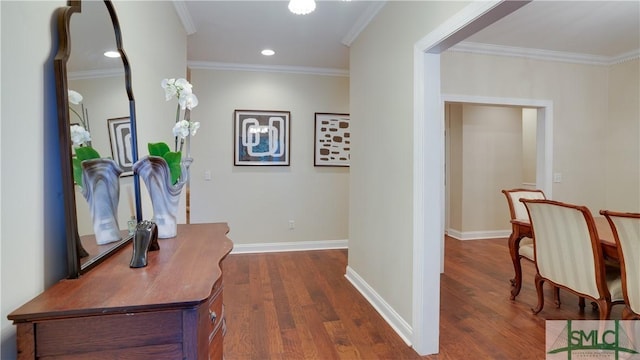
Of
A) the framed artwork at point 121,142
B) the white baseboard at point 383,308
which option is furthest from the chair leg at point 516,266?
the framed artwork at point 121,142

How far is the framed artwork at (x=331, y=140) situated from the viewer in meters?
4.59

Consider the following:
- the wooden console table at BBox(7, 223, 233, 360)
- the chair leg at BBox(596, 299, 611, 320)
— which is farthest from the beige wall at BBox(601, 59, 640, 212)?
the wooden console table at BBox(7, 223, 233, 360)

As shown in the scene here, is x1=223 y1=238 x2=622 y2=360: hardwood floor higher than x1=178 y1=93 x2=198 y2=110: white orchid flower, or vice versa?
x1=178 y1=93 x2=198 y2=110: white orchid flower

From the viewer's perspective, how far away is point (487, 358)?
2.02 metres

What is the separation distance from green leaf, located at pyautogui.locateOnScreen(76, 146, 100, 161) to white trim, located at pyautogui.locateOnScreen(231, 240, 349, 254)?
334 centimetres

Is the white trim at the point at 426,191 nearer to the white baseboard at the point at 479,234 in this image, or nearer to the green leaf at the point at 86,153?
the green leaf at the point at 86,153

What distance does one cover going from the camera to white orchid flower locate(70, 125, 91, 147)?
106 centimetres

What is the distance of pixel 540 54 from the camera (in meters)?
3.90

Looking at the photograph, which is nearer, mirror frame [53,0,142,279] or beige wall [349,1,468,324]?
mirror frame [53,0,142,279]

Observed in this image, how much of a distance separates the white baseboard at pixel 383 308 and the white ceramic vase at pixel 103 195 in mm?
1819

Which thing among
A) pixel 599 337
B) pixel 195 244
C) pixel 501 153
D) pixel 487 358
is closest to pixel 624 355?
pixel 599 337

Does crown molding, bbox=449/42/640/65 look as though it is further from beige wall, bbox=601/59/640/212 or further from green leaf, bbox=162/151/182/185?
green leaf, bbox=162/151/182/185

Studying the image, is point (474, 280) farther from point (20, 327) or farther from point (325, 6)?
point (20, 327)

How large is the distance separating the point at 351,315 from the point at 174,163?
1793mm
